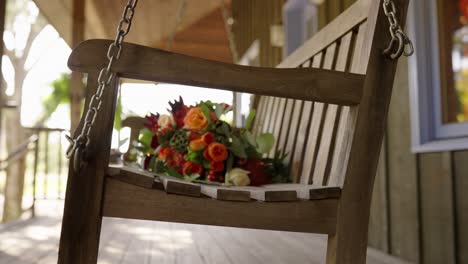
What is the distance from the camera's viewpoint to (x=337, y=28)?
1.37 m

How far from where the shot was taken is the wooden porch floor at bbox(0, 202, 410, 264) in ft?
6.05

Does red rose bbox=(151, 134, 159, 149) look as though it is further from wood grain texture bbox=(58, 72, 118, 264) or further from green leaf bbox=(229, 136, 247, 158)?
wood grain texture bbox=(58, 72, 118, 264)

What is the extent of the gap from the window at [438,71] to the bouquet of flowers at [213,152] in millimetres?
638

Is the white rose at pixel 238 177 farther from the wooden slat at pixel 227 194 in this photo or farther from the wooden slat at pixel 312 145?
the wooden slat at pixel 227 194

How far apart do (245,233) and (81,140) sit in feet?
6.02

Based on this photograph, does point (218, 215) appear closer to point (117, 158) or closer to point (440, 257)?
point (440, 257)

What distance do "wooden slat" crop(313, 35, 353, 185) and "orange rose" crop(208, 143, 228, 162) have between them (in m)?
0.30

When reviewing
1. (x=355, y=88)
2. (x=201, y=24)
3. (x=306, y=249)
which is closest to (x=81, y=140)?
(x=355, y=88)

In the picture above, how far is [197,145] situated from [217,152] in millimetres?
76

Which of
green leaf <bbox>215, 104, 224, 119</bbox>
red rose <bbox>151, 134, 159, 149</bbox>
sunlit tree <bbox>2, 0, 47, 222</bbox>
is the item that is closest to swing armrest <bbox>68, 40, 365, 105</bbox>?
green leaf <bbox>215, 104, 224, 119</bbox>

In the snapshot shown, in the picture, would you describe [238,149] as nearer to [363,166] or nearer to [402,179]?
[363,166]

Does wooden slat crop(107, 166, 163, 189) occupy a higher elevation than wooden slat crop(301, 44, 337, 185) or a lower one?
lower

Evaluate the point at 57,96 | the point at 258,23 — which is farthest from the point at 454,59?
the point at 57,96

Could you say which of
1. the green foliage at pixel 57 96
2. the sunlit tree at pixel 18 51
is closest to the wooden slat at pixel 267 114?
the sunlit tree at pixel 18 51
